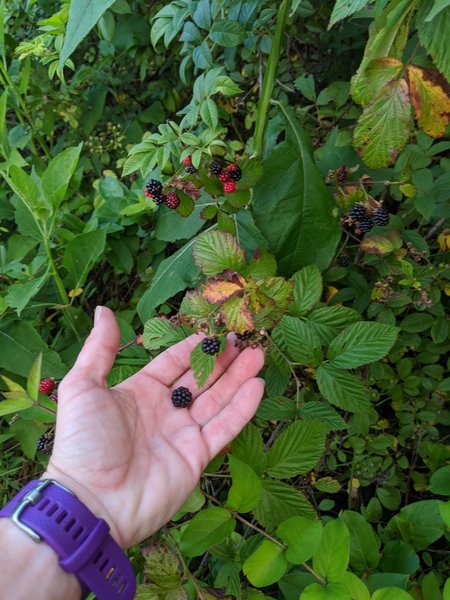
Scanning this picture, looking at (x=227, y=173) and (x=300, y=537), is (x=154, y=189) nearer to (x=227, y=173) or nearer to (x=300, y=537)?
(x=227, y=173)

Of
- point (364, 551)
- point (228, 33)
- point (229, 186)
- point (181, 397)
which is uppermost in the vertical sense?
point (228, 33)

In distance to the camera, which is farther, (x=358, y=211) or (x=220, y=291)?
(x=358, y=211)

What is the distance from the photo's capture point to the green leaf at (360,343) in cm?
116

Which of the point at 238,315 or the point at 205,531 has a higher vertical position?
the point at 238,315

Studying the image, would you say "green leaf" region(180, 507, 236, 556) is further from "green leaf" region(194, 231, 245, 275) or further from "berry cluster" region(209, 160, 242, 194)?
"berry cluster" region(209, 160, 242, 194)

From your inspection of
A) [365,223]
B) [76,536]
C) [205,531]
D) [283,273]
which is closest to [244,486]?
[205,531]

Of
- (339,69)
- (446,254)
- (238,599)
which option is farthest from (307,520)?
(339,69)

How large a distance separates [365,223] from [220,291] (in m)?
0.55

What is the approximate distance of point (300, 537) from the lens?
94 cm

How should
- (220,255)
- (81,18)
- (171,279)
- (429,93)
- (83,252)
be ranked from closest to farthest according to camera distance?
1. (81,18)
2. (429,93)
3. (220,255)
4. (171,279)
5. (83,252)

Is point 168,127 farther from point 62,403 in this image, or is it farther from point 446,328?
point 446,328

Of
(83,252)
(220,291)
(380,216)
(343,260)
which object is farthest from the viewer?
(83,252)

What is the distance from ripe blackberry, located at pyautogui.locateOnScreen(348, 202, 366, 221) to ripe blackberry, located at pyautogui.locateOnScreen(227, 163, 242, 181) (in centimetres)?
32

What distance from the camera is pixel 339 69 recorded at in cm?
207
